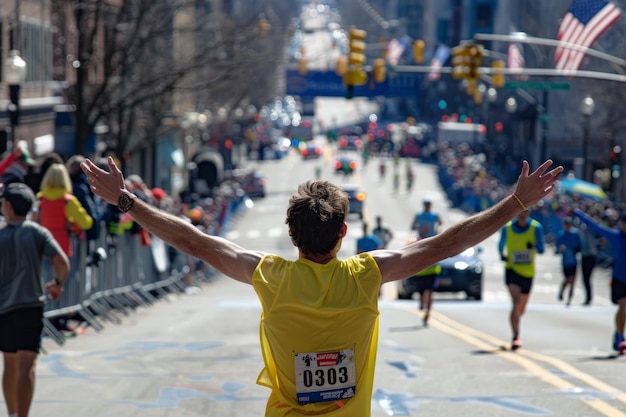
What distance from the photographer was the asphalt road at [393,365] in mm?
9719

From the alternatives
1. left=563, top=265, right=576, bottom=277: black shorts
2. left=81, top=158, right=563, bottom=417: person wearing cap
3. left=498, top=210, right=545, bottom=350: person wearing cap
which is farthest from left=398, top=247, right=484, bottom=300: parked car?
left=81, top=158, right=563, bottom=417: person wearing cap

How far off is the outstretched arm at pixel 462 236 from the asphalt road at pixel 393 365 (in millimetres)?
4427

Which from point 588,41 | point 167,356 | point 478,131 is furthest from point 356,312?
point 478,131

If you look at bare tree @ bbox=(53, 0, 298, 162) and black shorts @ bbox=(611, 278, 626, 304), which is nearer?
black shorts @ bbox=(611, 278, 626, 304)

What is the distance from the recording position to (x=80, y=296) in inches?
620

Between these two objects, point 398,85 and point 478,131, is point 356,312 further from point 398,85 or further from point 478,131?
point 398,85

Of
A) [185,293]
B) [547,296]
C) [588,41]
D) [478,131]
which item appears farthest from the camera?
[478,131]

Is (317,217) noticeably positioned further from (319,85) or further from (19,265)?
(319,85)

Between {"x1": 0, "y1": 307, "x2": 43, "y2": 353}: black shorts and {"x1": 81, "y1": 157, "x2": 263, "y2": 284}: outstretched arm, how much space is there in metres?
3.58

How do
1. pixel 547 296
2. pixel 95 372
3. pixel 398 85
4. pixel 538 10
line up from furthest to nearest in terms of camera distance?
pixel 398 85, pixel 538 10, pixel 547 296, pixel 95 372

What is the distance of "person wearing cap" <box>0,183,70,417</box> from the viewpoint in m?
8.48

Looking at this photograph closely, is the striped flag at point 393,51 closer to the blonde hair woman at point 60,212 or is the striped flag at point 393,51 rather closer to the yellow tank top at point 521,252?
the yellow tank top at point 521,252

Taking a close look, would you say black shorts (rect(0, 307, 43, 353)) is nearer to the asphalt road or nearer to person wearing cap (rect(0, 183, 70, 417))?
person wearing cap (rect(0, 183, 70, 417))

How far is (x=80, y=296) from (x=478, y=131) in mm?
75600
